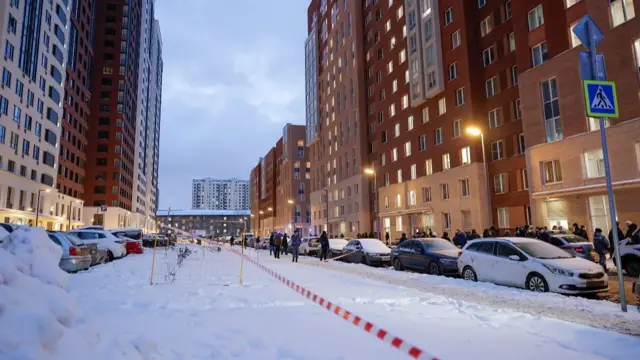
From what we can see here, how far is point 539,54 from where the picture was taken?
29812 mm

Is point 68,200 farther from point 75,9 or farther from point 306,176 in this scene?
point 306,176

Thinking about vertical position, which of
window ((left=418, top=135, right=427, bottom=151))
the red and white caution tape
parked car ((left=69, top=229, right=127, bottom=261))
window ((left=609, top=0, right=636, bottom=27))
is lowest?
the red and white caution tape

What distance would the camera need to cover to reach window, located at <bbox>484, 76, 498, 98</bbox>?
117 feet

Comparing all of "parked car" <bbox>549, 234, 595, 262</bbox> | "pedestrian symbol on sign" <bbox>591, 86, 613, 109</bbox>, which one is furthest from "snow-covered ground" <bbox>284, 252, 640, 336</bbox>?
"parked car" <bbox>549, 234, 595, 262</bbox>

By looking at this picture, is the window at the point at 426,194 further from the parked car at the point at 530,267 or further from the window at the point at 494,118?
the parked car at the point at 530,267

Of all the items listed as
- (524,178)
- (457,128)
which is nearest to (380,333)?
(524,178)

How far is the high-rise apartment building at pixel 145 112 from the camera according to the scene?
360ft

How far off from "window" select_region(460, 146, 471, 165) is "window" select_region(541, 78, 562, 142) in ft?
29.7

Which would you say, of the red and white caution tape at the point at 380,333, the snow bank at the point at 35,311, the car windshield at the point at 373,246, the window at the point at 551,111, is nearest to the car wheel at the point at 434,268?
the car windshield at the point at 373,246

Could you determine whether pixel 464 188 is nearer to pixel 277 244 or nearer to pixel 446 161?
pixel 446 161

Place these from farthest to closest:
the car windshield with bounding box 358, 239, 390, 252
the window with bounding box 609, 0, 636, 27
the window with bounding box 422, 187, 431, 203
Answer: the window with bounding box 422, 187, 431, 203
the window with bounding box 609, 0, 636, 27
the car windshield with bounding box 358, 239, 390, 252

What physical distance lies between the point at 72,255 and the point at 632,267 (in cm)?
1895

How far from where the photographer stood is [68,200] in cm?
6506

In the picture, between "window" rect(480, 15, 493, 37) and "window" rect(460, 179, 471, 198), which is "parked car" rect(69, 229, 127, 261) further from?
"window" rect(480, 15, 493, 37)
